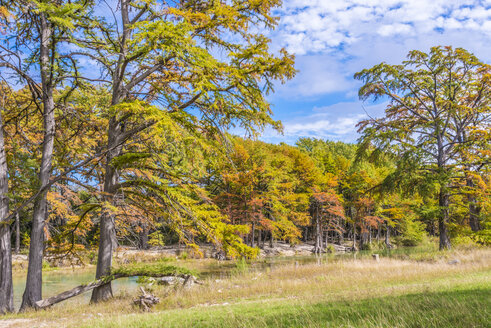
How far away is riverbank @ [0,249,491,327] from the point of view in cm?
470

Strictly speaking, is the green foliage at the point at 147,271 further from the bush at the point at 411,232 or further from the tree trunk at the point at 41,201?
the bush at the point at 411,232

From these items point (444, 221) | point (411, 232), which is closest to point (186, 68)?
point (444, 221)

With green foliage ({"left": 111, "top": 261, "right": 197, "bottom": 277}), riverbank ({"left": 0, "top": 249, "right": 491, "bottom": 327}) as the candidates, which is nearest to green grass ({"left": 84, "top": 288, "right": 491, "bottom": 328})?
riverbank ({"left": 0, "top": 249, "right": 491, "bottom": 327})

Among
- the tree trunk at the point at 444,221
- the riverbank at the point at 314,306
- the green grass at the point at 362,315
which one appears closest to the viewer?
the green grass at the point at 362,315

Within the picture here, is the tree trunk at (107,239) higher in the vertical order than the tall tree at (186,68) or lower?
lower

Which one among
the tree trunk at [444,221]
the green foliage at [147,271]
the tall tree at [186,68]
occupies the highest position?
the tall tree at [186,68]

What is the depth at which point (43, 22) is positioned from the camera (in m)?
10.1

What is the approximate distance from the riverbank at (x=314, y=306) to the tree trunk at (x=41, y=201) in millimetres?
1417

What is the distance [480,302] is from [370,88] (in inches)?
612

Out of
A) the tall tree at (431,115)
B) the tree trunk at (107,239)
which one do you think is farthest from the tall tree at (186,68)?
the tall tree at (431,115)

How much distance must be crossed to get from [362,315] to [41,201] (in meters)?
9.57

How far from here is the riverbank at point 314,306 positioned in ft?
15.4

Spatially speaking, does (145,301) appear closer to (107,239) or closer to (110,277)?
(110,277)

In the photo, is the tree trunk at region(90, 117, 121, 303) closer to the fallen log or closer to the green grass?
the fallen log
